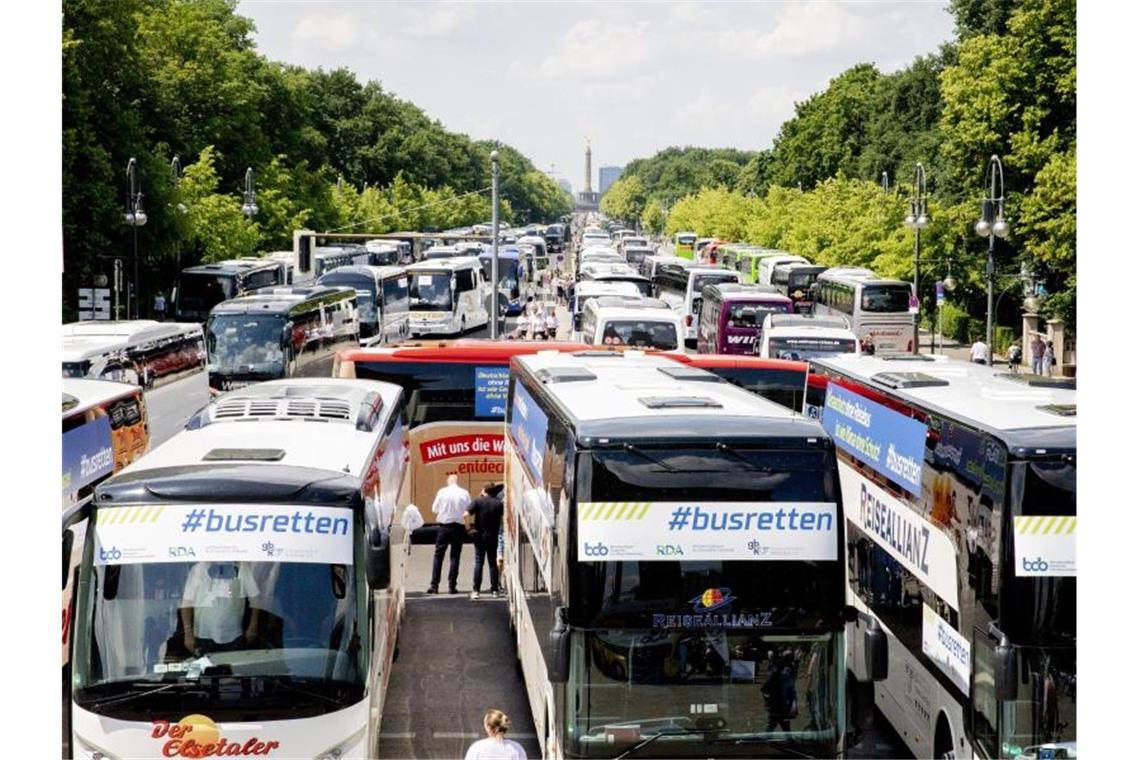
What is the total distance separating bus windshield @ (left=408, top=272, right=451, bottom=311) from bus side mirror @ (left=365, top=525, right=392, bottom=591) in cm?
4366

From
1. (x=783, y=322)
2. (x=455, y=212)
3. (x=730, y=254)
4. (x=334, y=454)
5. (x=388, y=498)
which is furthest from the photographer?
(x=455, y=212)

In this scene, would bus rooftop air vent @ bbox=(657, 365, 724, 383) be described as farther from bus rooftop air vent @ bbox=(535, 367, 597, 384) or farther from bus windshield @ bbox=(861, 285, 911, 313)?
bus windshield @ bbox=(861, 285, 911, 313)

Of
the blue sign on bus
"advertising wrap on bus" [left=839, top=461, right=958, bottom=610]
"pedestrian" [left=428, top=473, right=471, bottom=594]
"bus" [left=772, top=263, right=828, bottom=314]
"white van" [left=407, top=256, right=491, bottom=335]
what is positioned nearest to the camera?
"advertising wrap on bus" [left=839, top=461, right=958, bottom=610]

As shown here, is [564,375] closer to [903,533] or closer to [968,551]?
[903,533]

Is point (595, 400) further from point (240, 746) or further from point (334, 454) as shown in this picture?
point (240, 746)

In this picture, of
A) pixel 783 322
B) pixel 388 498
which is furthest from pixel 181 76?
pixel 388 498

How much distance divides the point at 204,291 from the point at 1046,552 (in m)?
45.4

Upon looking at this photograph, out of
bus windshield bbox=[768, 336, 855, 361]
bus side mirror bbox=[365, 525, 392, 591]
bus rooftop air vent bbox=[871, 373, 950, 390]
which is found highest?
bus rooftop air vent bbox=[871, 373, 950, 390]

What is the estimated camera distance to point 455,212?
141 m

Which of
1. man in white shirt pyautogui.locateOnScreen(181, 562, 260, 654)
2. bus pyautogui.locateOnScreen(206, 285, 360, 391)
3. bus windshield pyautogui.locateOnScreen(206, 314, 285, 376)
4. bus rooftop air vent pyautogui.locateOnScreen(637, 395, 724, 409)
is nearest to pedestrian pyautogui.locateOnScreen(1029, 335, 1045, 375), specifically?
bus pyautogui.locateOnScreen(206, 285, 360, 391)

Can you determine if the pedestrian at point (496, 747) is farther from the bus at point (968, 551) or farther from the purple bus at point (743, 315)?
the purple bus at point (743, 315)

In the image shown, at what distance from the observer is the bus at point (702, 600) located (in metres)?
10.7

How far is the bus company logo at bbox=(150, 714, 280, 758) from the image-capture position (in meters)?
10.5
